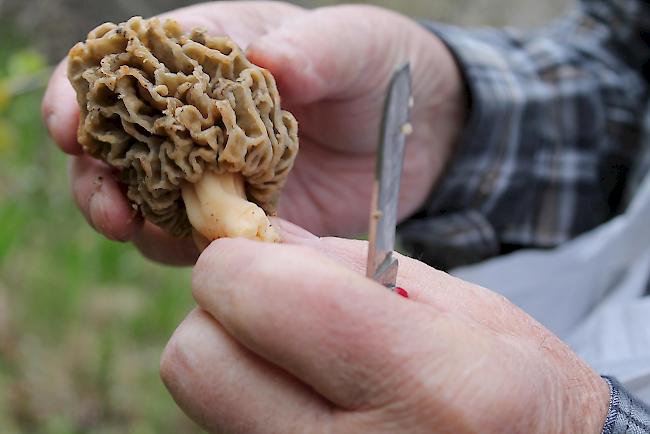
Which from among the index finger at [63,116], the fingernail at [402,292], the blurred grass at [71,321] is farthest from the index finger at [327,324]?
the blurred grass at [71,321]

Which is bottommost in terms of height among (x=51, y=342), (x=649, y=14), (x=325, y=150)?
(x=51, y=342)

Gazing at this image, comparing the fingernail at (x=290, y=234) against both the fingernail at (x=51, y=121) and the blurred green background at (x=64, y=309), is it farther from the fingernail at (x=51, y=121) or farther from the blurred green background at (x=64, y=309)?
the blurred green background at (x=64, y=309)

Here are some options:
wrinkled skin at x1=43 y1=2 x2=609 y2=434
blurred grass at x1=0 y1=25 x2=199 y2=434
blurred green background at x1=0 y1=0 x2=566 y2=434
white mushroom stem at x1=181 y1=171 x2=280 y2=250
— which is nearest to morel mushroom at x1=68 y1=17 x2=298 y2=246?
white mushroom stem at x1=181 y1=171 x2=280 y2=250

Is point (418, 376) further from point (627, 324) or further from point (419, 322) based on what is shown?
point (627, 324)

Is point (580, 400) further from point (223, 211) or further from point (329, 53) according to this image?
point (329, 53)

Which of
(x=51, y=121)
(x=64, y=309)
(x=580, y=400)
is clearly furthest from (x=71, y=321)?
(x=580, y=400)

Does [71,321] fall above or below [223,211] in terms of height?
below

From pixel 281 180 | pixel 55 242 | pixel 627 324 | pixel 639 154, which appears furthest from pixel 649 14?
pixel 55 242
